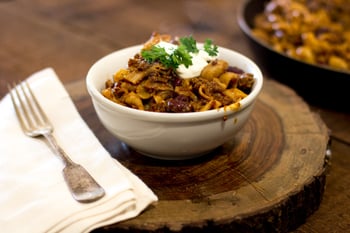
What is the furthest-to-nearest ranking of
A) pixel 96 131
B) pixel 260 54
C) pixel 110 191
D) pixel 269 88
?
pixel 260 54 < pixel 269 88 < pixel 96 131 < pixel 110 191

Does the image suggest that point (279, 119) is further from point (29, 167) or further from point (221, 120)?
point (29, 167)

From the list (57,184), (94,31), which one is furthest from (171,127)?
(94,31)

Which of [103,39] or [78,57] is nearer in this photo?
[78,57]

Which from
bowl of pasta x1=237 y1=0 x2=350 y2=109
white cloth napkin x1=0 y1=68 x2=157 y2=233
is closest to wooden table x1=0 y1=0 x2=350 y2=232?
bowl of pasta x1=237 y1=0 x2=350 y2=109

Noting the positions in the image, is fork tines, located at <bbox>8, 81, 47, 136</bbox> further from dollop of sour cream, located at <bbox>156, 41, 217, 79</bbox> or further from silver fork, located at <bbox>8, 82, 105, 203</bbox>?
dollop of sour cream, located at <bbox>156, 41, 217, 79</bbox>

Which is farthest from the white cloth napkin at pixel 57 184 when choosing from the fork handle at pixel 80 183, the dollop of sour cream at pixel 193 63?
the dollop of sour cream at pixel 193 63

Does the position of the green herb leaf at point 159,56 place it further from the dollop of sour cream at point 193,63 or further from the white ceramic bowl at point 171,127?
the white ceramic bowl at point 171,127

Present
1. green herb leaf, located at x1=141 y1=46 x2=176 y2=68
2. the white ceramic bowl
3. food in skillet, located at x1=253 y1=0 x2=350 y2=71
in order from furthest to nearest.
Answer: food in skillet, located at x1=253 y1=0 x2=350 y2=71, green herb leaf, located at x1=141 y1=46 x2=176 y2=68, the white ceramic bowl

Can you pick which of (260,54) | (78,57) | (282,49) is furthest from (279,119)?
(78,57)
